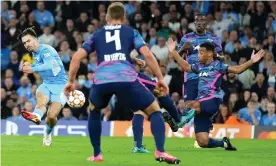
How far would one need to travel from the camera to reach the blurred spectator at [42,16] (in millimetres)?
25750

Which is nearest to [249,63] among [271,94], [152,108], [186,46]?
[186,46]

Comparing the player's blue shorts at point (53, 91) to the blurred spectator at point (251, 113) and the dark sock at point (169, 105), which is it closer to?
the dark sock at point (169, 105)

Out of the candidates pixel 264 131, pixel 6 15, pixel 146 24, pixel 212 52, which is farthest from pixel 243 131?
pixel 6 15

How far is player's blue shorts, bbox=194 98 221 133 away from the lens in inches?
567

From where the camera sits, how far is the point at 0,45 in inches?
979

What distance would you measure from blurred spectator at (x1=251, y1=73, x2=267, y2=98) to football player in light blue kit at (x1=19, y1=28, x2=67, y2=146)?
7.80 meters

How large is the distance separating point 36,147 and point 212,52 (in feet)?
13.0

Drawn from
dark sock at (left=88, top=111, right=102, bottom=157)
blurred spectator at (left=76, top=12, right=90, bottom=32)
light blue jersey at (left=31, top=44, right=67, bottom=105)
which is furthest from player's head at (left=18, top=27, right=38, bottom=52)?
blurred spectator at (left=76, top=12, right=90, bottom=32)

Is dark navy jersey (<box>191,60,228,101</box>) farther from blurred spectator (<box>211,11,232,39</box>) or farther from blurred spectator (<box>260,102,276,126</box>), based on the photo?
blurred spectator (<box>211,11,232,39</box>)

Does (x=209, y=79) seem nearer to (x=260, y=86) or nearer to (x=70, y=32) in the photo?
(x=260, y=86)

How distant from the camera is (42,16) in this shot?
2586 cm

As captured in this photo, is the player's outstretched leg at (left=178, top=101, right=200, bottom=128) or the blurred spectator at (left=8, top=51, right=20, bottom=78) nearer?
the player's outstretched leg at (left=178, top=101, right=200, bottom=128)

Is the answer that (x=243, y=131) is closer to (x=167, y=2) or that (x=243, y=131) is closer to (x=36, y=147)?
(x=167, y=2)

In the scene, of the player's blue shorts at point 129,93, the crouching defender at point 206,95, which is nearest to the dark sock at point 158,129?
the player's blue shorts at point 129,93
